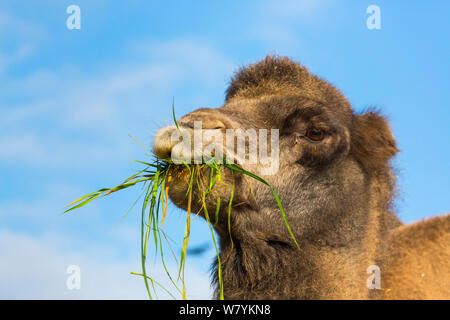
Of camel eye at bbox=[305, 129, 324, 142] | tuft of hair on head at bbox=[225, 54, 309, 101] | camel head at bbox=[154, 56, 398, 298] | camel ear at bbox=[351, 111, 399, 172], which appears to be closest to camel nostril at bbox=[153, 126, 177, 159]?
camel head at bbox=[154, 56, 398, 298]

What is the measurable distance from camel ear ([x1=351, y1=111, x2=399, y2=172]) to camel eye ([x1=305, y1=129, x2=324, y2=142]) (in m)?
0.55

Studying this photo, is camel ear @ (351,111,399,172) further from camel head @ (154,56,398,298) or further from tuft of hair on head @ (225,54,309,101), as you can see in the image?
tuft of hair on head @ (225,54,309,101)

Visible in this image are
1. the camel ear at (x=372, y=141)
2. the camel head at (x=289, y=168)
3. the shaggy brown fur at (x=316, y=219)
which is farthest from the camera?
the camel ear at (x=372, y=141)

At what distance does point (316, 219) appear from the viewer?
196 inches

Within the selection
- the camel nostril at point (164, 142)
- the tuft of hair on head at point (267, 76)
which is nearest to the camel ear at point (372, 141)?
the tuft of hair on head at point (267, 76)

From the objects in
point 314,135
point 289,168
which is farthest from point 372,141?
point 289,168

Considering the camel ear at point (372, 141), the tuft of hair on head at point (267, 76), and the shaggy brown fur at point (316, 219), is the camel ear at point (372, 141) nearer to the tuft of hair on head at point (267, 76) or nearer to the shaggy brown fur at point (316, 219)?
the shaggy brown fur at point (316, 219)

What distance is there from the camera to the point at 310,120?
16.7ft

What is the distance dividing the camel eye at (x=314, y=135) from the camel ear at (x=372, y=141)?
1.79 feet

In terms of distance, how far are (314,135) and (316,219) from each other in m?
0.77

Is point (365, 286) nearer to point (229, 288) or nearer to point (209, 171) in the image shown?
point (229, 288)

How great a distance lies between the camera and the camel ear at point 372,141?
218 inches

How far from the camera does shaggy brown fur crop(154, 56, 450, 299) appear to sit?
187 inches

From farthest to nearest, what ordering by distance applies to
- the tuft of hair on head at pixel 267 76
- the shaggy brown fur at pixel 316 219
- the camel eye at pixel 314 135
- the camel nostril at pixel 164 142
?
the tuft of hair on head at pixel 267 76, the camel eye at pixel 314 135, the shaggy brown fur at pixel 316 219, the camel nostril at pixel 164 142
